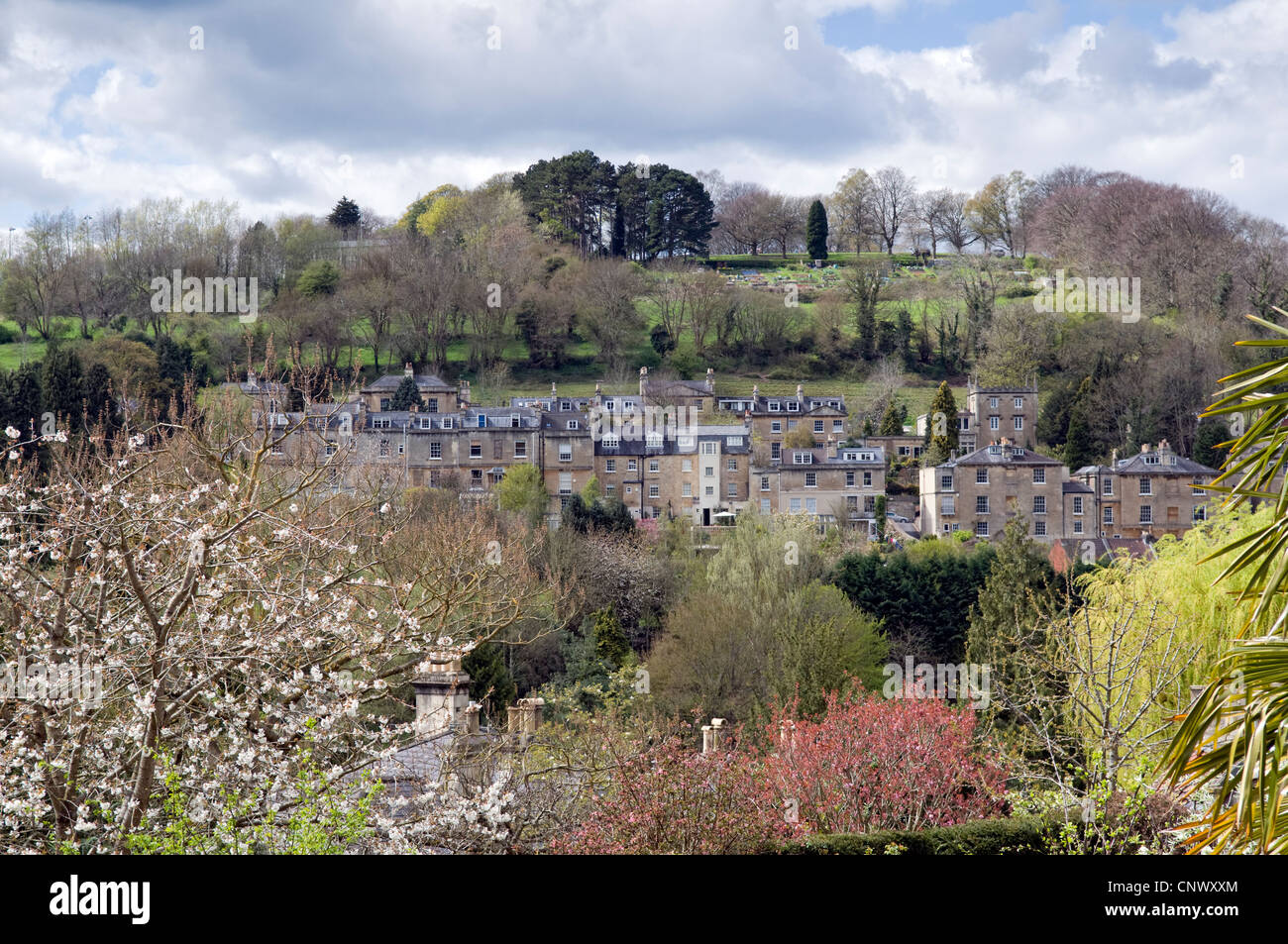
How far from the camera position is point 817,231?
103 meters

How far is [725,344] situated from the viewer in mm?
82125

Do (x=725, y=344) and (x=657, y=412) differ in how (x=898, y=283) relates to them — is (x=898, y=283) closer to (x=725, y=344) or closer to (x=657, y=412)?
(x=725, y=344)

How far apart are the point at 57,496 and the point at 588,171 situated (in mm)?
92696

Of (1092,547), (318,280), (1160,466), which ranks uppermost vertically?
(318,280)

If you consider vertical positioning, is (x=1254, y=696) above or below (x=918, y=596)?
above

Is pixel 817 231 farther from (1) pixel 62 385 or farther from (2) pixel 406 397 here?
(1) pixel 62 385

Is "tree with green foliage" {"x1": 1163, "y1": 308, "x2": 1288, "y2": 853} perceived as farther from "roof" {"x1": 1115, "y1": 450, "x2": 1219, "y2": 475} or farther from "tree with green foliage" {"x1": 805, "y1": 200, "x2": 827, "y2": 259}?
"tree with green foliage" {"x1": 805, "y1": 200, "x2": 827, "y2": 259}

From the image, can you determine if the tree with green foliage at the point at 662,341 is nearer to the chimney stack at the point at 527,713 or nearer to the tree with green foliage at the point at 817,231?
the tree with green foliage at the point at 817,231

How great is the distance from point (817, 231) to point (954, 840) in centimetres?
9257

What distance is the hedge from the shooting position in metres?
12.9

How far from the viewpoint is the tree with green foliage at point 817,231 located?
103 metres

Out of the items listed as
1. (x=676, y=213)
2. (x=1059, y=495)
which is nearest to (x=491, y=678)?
(x=1059, y=495)

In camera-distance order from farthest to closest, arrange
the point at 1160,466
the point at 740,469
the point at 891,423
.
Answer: the point at 891,423 → the point at 740,469 → the point at 1160,466
